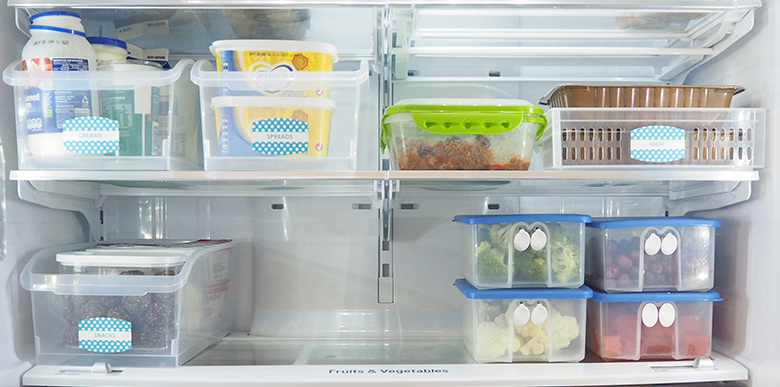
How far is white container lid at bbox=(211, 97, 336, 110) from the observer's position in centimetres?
107

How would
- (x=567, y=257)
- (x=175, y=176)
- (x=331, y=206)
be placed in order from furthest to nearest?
(x=331, y=206), (x=567, y=257), (x=175, y=176)

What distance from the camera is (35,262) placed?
115cm

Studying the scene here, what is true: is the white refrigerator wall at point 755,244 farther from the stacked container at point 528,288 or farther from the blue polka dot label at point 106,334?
the blue polka dot label at point 106,334

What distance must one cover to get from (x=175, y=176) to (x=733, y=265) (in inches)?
47.1

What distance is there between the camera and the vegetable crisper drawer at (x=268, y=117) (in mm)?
1076

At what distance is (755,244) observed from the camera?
3.76 ft

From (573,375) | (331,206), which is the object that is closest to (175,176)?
(331,206)

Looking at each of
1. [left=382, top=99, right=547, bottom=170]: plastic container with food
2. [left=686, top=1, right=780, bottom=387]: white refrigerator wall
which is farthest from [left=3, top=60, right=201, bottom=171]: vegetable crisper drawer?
[left=686, top=1, right=780, bottom=387]: white refrigerator wall

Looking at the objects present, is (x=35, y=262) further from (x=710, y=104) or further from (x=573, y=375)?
(x=710, y=104)

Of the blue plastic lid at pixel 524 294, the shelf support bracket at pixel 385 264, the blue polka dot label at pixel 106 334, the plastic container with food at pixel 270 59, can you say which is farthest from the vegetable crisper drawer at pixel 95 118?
the blue plastic lid at pixel 524 294

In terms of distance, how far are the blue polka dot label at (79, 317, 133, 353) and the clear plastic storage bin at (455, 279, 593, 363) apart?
695 millimetres

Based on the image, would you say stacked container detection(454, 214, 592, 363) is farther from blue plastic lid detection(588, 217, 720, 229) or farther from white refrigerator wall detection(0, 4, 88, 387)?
white refrigerator wall detection(0, 4, 88, 387)

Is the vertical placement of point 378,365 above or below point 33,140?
below

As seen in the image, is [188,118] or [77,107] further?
[188,118]
